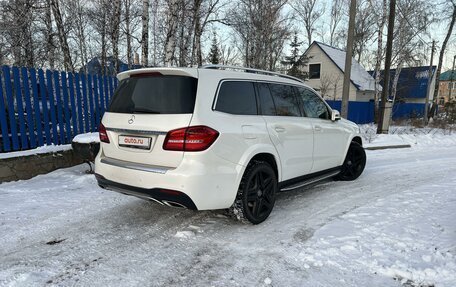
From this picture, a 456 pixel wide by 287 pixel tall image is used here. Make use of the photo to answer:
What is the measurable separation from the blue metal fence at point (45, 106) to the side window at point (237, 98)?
4361mm

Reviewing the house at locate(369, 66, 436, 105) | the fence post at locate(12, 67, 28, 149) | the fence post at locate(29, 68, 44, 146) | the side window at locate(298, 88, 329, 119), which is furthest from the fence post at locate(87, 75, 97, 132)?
the house at locate(369, 66, 436, 105)

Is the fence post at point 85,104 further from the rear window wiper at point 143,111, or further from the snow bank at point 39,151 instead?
the rear window wiper at point 143,111

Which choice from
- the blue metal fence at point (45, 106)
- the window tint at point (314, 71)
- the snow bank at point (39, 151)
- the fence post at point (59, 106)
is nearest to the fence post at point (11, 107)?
the blue metal fence at point (45, 106)

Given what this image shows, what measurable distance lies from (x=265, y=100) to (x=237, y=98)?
0.55m

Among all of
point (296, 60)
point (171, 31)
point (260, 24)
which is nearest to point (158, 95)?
point (171, 31)

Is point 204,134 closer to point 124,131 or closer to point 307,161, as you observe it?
point 124,131

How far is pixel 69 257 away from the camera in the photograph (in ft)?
10.3

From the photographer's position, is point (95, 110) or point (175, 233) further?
point (95, 110)

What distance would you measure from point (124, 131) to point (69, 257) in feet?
4.62

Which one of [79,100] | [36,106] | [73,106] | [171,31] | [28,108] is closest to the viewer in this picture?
[28,108]

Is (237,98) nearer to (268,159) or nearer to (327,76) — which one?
(268,159)

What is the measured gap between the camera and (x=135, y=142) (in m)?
3.52

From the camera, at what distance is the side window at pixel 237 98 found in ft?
11.8

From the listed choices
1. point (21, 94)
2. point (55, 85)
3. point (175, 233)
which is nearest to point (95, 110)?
point (55, 85)
